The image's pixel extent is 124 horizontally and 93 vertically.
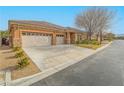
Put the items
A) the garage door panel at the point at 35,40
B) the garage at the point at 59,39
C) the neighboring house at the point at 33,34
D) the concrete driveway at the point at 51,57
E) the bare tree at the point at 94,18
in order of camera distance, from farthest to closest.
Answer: the bare tree at the point at 94,18
the garage at the point at 59,39
the garage door panel at the point at 35,40
the neighboring house at the point at 33,34
the concrete driveway at the point at 51,57

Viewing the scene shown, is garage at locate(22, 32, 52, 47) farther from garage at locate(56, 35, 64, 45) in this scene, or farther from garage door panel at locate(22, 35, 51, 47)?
garage at locate(56, 35, 64, 45)

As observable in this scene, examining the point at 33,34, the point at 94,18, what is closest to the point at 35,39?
the point at 33,34

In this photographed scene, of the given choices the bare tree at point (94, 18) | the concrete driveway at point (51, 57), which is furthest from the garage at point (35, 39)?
the bare tree at point (94, 18)

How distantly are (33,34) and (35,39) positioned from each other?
2.64ft

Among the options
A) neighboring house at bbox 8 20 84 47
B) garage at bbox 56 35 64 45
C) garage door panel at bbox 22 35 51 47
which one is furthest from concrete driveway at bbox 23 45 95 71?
garage at bbox 56 35 64 45

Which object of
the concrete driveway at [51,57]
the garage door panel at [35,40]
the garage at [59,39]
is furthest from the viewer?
the garage at [59,39]

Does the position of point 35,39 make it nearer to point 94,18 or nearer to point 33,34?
point 33,34

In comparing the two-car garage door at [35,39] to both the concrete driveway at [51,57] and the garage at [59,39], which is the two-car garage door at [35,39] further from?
the concrete driveway at [51,57]

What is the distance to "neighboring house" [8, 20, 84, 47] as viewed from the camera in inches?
838

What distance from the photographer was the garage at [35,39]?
2251cm

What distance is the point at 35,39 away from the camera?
24.1 m

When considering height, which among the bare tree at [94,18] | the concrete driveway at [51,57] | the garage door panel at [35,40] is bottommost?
the concrete driveway at [51,57]
